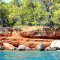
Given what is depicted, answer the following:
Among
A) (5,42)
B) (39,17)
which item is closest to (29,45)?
(5,42)

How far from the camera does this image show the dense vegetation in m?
37.3

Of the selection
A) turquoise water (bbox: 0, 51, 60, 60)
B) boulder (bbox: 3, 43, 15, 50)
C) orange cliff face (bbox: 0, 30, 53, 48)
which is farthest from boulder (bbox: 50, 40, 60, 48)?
turquoise water (bbox: 0, 51, 60, 60)

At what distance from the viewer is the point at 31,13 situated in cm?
3959

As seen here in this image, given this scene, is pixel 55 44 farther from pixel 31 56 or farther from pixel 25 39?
pixel 31 56

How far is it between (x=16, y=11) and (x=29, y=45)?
8605 mm

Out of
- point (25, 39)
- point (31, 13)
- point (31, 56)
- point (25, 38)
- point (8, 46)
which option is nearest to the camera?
point (31, 56)

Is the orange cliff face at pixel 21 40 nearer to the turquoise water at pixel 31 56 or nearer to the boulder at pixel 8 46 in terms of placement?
the boulder at pixel 8 46

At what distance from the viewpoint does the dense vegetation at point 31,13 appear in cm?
3735

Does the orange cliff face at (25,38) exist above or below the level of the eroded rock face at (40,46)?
above

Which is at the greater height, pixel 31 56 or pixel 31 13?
pixel 31 13

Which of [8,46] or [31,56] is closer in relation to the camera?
[31,56]

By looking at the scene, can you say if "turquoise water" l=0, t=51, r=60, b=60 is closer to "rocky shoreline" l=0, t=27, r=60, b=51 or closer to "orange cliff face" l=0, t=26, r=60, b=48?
"rocky shoreline" l=0, t=27, r=60, b=51

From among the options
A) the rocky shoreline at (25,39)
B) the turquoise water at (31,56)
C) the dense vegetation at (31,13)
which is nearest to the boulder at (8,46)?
the rocky shoreline at (25,39)

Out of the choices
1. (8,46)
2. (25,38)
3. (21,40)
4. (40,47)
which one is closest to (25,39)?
(25,38)
